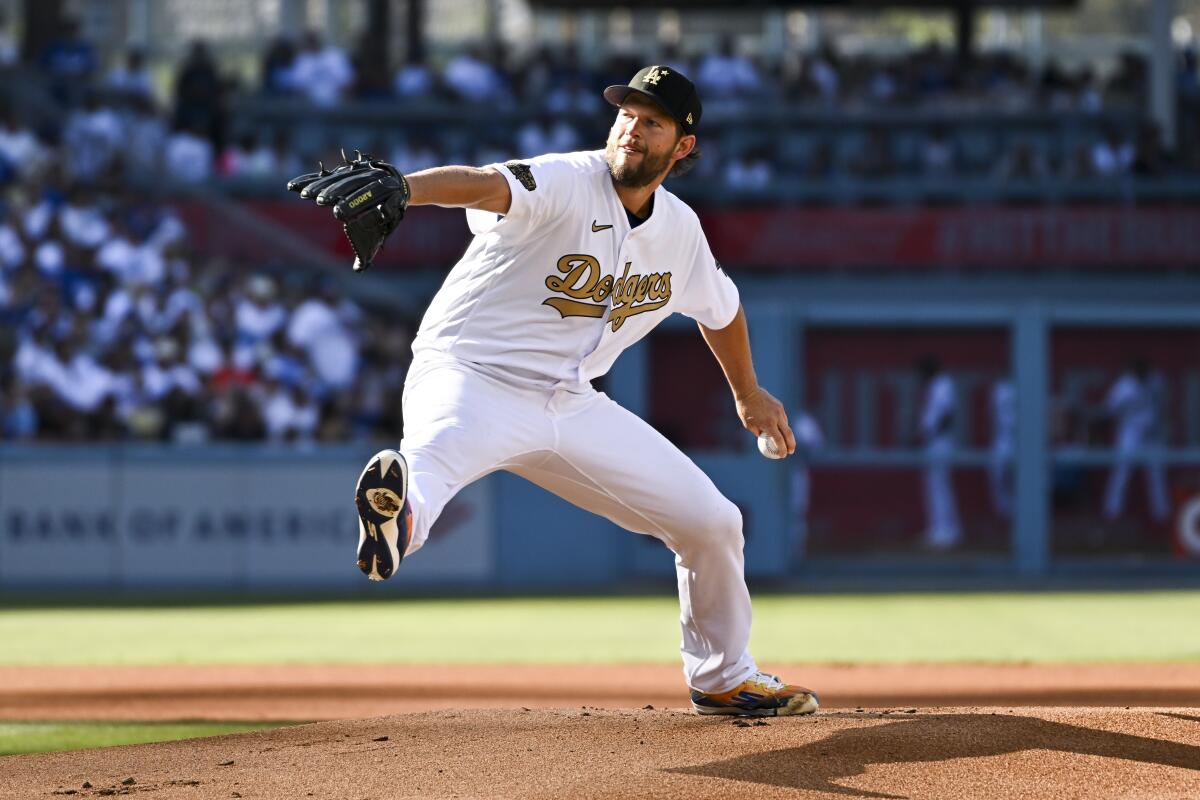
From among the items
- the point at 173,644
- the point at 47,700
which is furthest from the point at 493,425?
the point at 173,644

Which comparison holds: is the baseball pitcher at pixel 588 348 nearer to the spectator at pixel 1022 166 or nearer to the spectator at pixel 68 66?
the spectator at pixel 1022 166

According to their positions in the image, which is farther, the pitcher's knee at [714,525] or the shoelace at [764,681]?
the shoelace at [764,681]

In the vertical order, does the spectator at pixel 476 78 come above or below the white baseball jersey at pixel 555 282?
above

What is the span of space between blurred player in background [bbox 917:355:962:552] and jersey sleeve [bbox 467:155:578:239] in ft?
37.2

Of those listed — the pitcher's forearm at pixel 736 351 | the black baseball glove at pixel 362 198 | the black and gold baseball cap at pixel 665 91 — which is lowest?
the pitcher's forearm at pixel 736 351

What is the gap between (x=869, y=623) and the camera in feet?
38.0

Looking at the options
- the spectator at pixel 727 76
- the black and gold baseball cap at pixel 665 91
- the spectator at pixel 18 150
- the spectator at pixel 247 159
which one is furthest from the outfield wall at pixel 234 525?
the black and gold baseball cap at pixel 665 91

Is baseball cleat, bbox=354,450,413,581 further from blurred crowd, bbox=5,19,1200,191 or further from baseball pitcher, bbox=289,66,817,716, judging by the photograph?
blurred crowd, bbox=5,19,1200,191

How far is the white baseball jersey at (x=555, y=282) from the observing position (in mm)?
5379

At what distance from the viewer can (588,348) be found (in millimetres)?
5633

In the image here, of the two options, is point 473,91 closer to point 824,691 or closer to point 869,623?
point 869,623

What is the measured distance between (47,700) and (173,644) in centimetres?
268

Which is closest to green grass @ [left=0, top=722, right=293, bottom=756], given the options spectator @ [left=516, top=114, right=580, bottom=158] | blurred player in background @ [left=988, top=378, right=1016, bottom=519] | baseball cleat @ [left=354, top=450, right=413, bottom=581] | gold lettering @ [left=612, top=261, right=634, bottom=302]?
baseball cleat @ [left=354, top=450, right=413, bottom=581]

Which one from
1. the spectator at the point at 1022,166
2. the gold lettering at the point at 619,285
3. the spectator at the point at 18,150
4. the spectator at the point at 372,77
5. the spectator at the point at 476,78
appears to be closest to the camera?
the gold lettering at the point at 619,285
